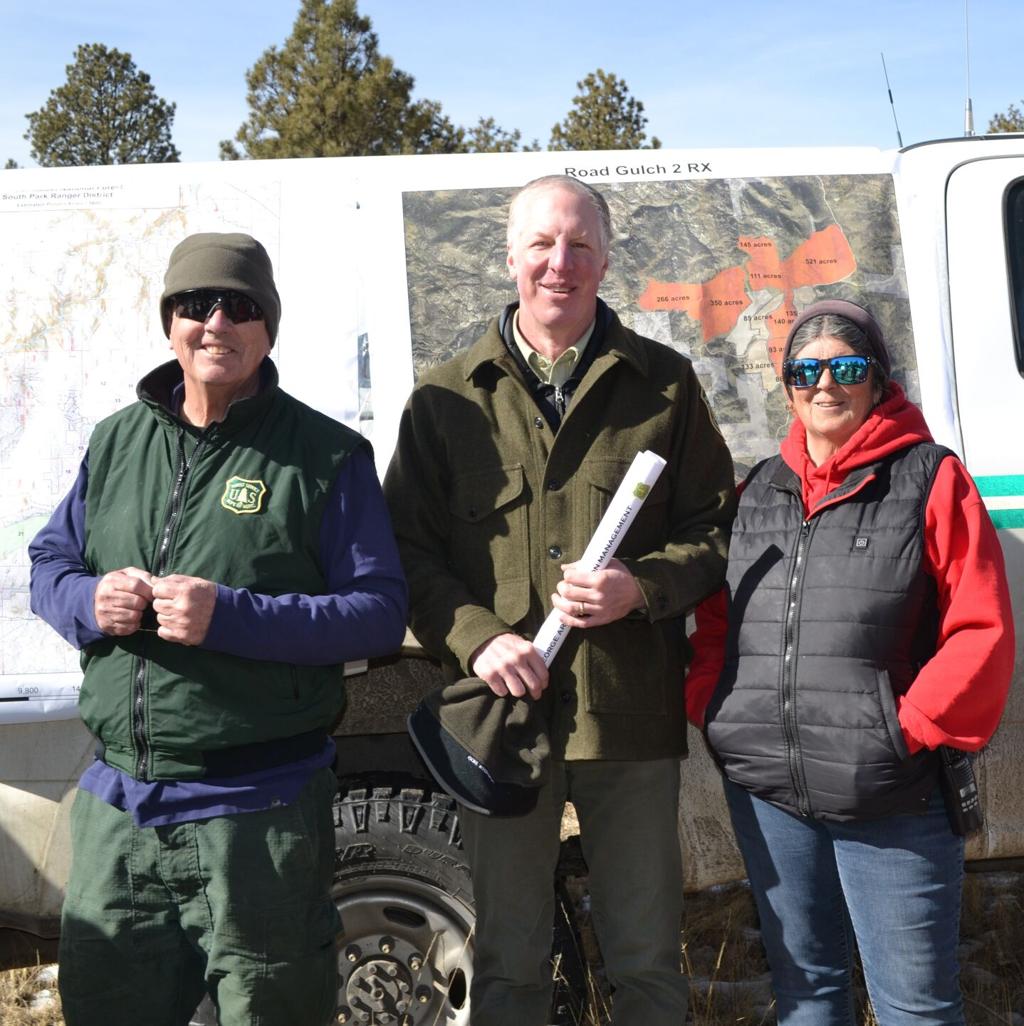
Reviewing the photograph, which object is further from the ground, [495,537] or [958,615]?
[495,537]

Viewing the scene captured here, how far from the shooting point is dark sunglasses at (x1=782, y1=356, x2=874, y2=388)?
8.06 ft

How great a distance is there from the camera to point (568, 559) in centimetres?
257

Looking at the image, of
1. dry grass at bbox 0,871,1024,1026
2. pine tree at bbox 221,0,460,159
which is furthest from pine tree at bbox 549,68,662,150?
dry grass at bbox 0,871,1024,1026

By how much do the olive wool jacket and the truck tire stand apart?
0.54 m

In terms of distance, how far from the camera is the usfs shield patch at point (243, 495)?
2.33 metres

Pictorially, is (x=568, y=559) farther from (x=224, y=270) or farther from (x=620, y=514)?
(x=224, y=270)

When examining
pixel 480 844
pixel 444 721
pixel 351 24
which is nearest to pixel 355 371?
pixel 444 721

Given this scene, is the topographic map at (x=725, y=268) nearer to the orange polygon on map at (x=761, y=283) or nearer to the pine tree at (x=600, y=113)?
the orange polygon on map at (x=761, y=283)

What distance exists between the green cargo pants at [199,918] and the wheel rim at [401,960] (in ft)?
2.16

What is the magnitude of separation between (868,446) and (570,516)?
61 cm

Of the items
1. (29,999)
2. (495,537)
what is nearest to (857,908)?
(495,537)

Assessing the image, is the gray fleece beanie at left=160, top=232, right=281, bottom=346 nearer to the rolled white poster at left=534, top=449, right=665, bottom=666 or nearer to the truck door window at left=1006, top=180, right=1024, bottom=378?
the rolled white poster at left=534, top=449, right=665, bottom=666

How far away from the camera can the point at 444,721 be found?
8.37 feet

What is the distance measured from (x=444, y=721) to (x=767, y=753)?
0.65 m
